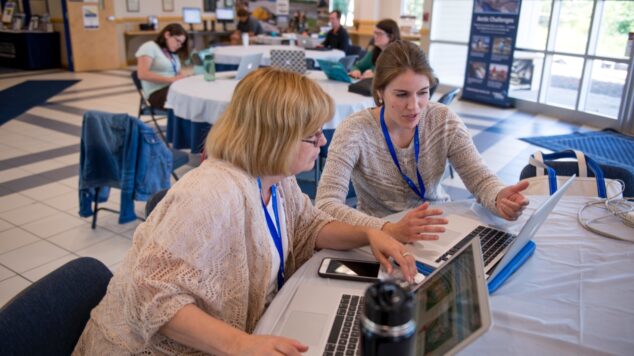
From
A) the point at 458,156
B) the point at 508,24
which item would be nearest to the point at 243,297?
the point at 458,156

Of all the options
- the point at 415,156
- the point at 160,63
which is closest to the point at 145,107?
the point at 160,63

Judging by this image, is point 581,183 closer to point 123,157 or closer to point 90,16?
point 123,157

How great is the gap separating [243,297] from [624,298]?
0.93 meters

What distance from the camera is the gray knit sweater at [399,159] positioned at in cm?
189

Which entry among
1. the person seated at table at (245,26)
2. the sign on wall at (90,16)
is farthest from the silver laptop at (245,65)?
the sign on wall at (90,16)

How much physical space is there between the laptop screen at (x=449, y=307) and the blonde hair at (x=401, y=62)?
1.13 metres

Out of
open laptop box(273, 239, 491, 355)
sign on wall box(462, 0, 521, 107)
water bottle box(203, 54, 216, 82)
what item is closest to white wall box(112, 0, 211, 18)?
sign on wall box(462, 0, 521, 107)

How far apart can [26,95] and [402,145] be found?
7915 millimetres

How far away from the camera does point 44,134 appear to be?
5785 millimetres

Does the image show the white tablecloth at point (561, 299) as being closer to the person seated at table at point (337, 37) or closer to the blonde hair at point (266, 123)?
the blonde hair at point (266, 123)

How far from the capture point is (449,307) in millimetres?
788

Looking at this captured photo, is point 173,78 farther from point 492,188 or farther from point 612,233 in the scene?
point 612,233

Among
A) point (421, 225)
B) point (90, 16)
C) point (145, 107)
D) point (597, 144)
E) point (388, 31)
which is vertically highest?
point (90, 16)

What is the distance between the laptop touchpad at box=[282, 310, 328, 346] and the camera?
1.02 meters
